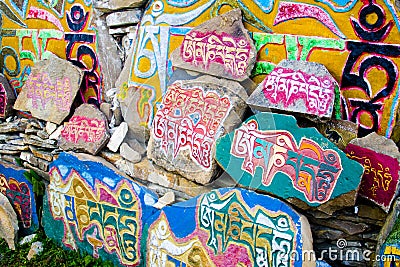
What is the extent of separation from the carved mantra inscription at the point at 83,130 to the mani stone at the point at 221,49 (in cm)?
107

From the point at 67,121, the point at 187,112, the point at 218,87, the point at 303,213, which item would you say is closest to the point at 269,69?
the point at 218,87

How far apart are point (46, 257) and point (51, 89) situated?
1.75 metres

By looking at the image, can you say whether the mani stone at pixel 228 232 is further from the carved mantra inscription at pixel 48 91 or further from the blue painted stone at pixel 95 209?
the carved mantra inscription at pixel 48 91

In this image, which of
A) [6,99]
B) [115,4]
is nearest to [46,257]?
[6,99]

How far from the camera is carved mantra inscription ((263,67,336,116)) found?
338 centimetres

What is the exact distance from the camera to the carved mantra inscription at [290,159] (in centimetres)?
323

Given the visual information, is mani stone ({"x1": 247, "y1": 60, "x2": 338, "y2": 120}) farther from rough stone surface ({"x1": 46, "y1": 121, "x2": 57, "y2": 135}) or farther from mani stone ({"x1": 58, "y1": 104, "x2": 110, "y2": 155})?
rough stone surface ({"x1": 46, "y1": 121, "x2": 57, "y2": 135})

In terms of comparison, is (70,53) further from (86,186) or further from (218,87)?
(218,87)

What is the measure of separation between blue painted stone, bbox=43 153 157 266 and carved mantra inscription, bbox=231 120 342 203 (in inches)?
41.5

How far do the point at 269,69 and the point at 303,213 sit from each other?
3.76 ft

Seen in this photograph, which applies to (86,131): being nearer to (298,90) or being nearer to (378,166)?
(298,90)

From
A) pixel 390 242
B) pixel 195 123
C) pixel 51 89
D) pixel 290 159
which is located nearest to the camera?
pixel 390 242

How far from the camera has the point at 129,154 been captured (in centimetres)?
443

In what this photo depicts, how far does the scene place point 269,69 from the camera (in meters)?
3.87
